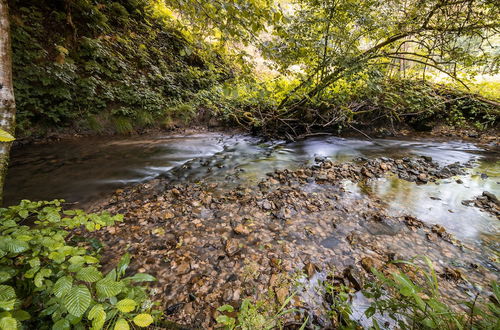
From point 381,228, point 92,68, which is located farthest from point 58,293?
point 92,68

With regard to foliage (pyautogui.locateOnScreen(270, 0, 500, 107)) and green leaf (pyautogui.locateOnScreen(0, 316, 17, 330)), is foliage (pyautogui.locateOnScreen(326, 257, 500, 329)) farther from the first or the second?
foliage (pyautogui.locateOnScreen(270, 0, 500, 107))

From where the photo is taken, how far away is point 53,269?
125cm

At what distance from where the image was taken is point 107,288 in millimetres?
1062

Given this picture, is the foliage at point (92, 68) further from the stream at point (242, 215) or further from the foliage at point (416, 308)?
the foliage at point (416, 308)

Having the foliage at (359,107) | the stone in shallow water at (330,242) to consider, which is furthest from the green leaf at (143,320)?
the foliage at (359,107)

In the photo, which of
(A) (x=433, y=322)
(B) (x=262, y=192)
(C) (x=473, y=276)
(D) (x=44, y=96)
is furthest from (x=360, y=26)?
(D) (x=44, y=96)

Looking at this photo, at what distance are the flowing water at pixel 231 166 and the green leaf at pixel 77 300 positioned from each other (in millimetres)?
2777

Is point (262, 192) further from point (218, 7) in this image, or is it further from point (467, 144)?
point (467, 144)

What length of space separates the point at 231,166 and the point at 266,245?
2.88 meters

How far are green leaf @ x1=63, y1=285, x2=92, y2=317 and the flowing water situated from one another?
2777 mm

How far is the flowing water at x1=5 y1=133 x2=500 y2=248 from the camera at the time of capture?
3.28 meters

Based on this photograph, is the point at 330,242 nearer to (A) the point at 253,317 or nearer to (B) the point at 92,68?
(A) the point at 253,317

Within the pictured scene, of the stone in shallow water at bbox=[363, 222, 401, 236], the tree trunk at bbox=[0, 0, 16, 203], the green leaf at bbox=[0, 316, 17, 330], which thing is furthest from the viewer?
the stone in shallow water at bbox=[363, 222, 401, 236]

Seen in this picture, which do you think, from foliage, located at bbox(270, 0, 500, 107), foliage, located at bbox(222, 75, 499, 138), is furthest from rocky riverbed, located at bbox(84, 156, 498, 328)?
foliage, located at bbox(222, 75, 499, 138)
